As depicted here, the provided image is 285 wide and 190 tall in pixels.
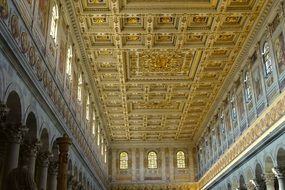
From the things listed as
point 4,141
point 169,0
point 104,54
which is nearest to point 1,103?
point 4,141

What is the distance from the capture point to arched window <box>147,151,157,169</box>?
3830 cm

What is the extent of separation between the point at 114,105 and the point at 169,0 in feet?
43.9

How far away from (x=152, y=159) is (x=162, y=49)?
62.0ft

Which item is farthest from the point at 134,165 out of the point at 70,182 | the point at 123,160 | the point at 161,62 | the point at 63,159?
the point at 63,159

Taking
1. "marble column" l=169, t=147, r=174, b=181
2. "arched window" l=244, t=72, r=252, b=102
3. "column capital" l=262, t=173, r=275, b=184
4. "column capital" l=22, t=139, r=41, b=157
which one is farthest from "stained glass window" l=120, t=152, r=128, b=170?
"column capital" l=22, t=139, r=41, b=157

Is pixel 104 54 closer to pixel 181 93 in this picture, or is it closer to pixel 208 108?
pixel 181 93

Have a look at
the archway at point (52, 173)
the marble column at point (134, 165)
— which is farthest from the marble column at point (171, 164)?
the archway at point (52, 173)

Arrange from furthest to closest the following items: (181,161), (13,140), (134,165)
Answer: (181,161)
(134,165)
(13,140)

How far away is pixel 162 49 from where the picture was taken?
850 inches

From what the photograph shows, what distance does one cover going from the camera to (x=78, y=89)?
21.1 metres

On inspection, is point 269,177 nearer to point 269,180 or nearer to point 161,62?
point 269,180

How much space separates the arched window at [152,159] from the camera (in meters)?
38.3

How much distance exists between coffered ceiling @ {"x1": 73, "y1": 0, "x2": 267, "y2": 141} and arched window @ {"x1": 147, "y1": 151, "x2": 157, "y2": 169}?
24.9ft

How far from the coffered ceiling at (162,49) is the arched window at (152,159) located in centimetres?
760
